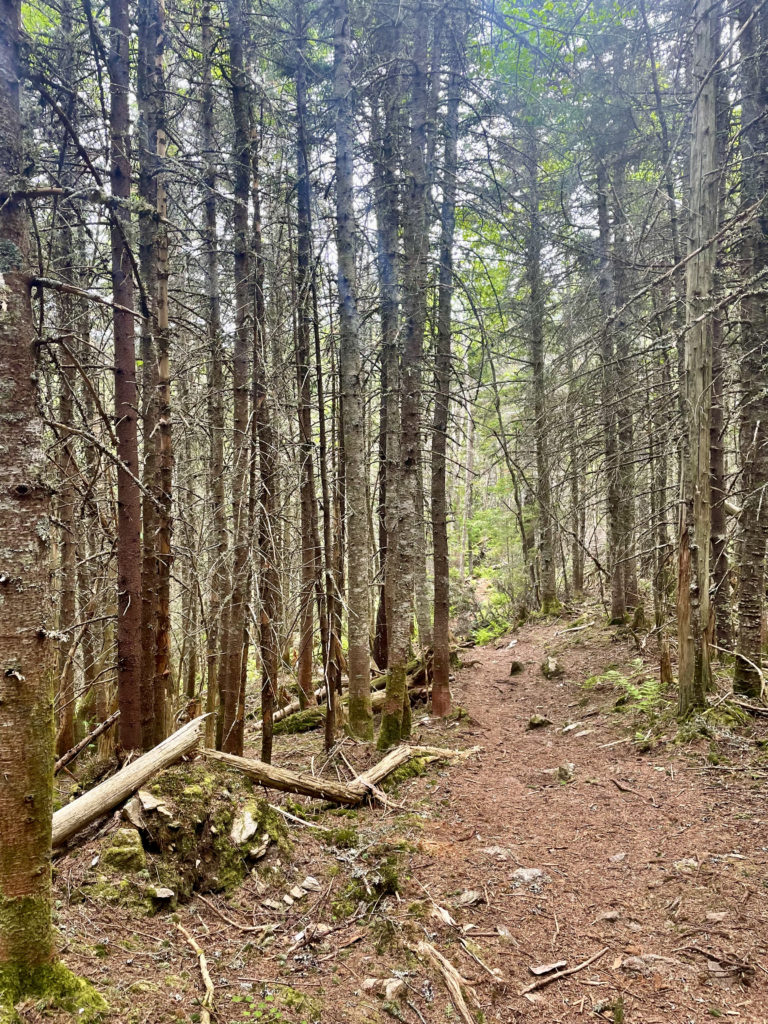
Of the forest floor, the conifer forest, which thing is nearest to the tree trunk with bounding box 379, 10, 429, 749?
the conifer forest

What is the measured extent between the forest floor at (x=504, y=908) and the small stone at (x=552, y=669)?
4.21 m

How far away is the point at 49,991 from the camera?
2586 millimetres

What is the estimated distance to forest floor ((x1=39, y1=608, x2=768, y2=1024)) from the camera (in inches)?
131

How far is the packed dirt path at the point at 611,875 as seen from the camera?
339 centimetres

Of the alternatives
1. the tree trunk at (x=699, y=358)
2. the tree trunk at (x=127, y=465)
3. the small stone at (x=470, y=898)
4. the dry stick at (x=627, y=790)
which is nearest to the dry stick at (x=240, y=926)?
the small stone at (x=470, y=898)

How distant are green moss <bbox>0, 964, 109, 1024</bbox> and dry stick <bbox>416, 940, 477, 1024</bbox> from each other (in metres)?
2.00

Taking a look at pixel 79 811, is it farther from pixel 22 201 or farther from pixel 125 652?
pixel 22 201

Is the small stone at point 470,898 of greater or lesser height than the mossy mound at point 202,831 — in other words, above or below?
below

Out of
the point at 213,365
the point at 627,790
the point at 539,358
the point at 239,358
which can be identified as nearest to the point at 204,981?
the point at 627,790

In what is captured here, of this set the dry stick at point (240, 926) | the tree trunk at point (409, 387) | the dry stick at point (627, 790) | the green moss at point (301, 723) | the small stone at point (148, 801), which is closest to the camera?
the dry stick at point (240, 926)

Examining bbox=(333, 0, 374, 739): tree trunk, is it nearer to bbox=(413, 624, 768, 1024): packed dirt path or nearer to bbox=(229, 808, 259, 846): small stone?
bbox=(413, 624, 768, 1024): packed dirt path

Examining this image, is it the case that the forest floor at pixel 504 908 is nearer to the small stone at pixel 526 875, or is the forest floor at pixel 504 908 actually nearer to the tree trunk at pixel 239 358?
the small stone at pixel 526 875

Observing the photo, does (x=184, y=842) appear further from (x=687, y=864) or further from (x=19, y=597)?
(x=687, y=864)

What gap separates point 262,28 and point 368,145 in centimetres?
179
